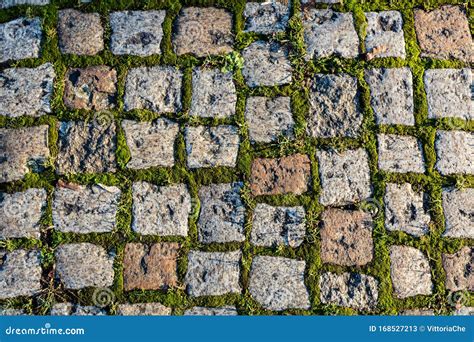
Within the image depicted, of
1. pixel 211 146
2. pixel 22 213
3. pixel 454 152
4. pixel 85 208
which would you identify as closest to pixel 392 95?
pixel 454 152

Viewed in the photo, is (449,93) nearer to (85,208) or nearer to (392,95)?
(392,95)

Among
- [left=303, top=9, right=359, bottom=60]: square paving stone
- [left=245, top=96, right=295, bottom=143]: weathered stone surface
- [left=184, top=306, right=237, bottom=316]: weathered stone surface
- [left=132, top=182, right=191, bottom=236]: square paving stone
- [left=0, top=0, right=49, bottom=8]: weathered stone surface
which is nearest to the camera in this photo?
[left=184, top=306, right=237, bottom=316]: weathered stone surface

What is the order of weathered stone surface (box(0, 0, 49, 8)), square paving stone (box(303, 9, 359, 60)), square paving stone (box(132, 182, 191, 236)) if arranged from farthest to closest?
weathered stone surface (box(0, 0, 49, 8)) → square paving stone (box(303, 9, 359, 60)) → square paving stone (box(132, 182, 191, 236))

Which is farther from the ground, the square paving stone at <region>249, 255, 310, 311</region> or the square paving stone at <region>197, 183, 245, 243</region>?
the square paving stone at <region>197, 183, 245, 243</region>

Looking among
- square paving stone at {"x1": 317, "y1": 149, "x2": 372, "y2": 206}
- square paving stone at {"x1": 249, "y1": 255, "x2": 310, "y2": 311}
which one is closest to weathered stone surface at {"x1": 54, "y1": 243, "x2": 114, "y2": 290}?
square paving stone at {"x1": 249, "y1": 255, "x2": 310, "y2": 311}

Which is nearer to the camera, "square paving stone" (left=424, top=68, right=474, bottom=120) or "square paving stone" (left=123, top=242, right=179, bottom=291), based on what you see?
"square paving stone" (left=123, top=242, right=179, bottom=291)

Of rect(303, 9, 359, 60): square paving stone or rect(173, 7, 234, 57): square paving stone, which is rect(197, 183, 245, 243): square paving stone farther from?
rect(303, 9, 359, 60): square paving stone

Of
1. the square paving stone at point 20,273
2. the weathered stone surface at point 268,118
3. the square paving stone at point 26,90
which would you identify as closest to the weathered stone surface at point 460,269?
the weathered stone surface at point 268,118

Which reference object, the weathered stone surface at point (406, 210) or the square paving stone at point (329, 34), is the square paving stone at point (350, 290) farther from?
the square paving stone at point (329, 34)
